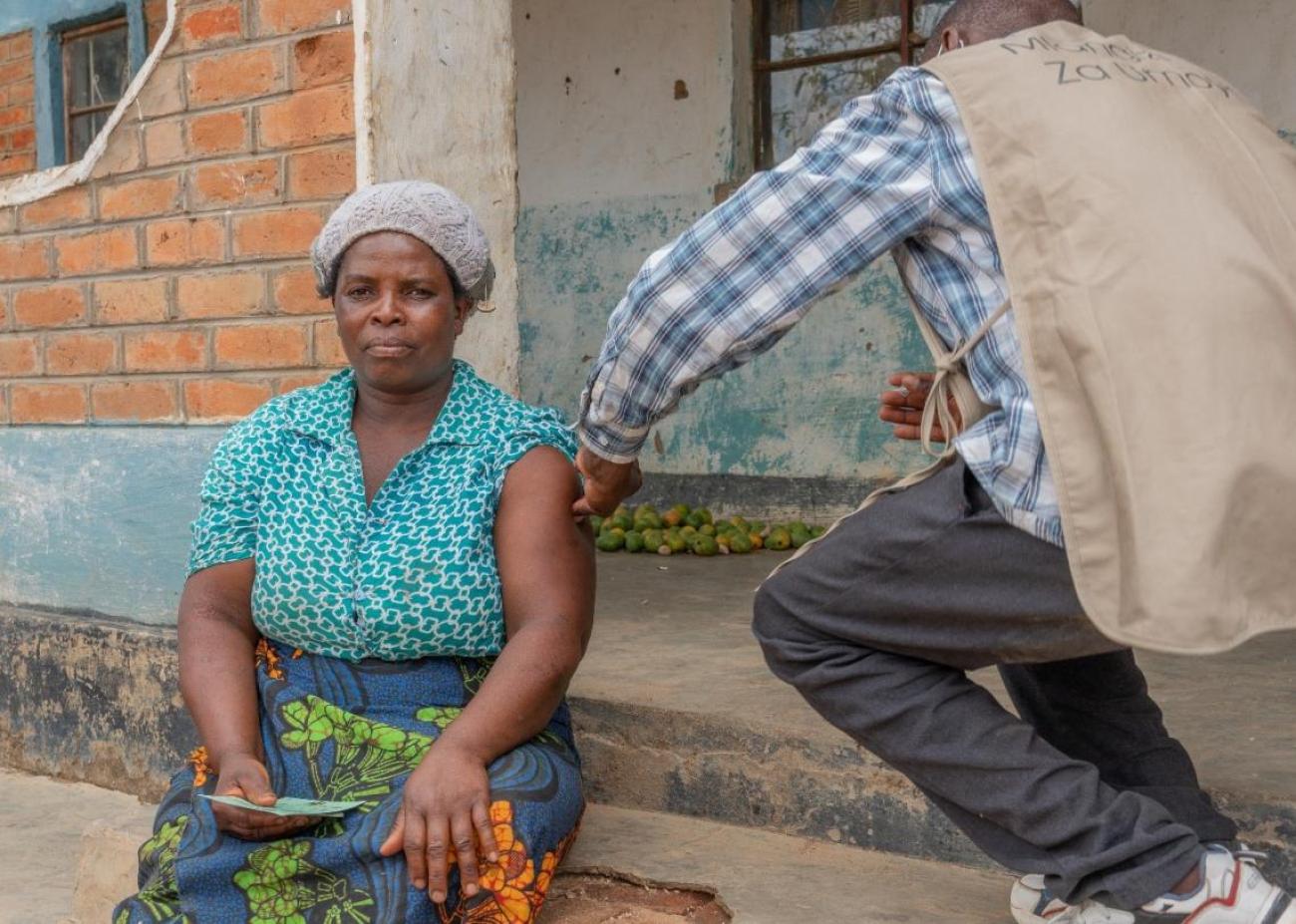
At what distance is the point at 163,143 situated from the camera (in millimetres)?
3600

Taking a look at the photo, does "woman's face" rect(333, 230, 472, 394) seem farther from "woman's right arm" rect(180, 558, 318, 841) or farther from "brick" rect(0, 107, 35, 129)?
"brick" rect(0, 107, 35, 129)

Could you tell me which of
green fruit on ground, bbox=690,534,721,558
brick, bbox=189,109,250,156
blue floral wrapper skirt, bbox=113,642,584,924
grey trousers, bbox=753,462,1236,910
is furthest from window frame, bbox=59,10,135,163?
grey trousers, bbox=753,462,1236,910

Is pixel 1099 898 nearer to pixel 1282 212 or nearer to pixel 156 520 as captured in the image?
pixel 1282 212

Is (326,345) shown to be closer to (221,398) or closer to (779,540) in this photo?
(221,398)

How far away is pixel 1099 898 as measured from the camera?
2.02 m

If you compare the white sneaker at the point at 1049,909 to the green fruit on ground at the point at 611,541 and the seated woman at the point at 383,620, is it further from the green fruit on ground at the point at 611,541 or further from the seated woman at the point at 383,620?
the green fruit on ground at the point at 611,541

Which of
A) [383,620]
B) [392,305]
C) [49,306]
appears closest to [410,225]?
[392,305]

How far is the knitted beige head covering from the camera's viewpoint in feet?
8.48

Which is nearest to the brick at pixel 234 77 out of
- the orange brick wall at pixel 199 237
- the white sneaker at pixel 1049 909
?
the orange brick wall at pixel 199 237

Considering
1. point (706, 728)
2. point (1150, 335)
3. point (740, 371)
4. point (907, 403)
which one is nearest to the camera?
point (1150, 335)

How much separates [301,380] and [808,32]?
11.3ft

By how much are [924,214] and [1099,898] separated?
92 centimetres

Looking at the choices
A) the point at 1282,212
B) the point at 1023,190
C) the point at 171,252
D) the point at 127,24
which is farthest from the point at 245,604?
the point at 127,24

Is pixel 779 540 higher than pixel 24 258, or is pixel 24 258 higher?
pixel 24 258
